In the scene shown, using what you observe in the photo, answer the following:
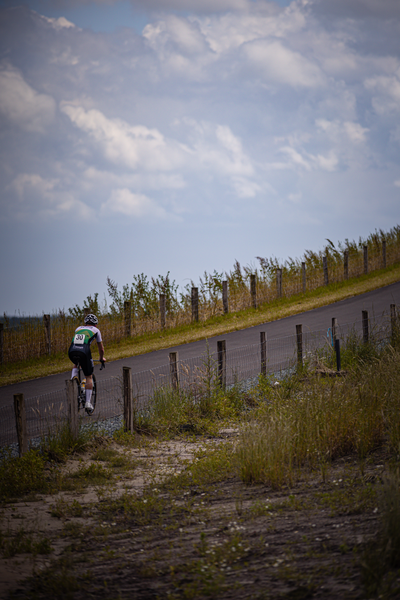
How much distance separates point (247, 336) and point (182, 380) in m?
6.50

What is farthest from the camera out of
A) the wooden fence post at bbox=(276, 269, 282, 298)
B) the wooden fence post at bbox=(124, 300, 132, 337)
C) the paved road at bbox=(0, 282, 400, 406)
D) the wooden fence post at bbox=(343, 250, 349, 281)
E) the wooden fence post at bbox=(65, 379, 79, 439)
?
the wooden fence post at bbox=(343, 250, 349, 281)

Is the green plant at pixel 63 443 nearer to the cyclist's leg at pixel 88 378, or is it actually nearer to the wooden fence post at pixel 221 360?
the cyclist's leg at pixel 88 378

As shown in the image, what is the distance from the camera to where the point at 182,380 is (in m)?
12.2

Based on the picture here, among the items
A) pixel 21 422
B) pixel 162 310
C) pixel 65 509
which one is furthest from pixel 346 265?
pixel 65 509

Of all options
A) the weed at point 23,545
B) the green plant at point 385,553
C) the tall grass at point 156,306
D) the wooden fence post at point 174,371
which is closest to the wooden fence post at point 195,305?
the tall grass at point 156,306

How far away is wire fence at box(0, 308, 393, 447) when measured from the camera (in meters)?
9.41

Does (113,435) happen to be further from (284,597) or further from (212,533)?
(284,597)

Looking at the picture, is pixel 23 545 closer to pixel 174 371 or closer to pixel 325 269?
pixel 174 371

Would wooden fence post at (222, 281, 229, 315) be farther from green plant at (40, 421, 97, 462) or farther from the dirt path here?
the dirt path

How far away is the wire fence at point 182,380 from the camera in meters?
9.41

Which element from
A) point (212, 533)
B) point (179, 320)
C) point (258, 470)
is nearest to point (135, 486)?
point (258, 470)

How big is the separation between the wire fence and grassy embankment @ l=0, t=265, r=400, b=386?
149 inches

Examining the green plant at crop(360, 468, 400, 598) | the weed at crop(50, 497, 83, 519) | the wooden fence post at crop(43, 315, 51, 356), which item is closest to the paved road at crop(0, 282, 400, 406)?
the wooden fence post at crop(43, 315, 51, 356)

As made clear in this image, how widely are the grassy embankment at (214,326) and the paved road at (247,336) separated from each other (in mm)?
696
